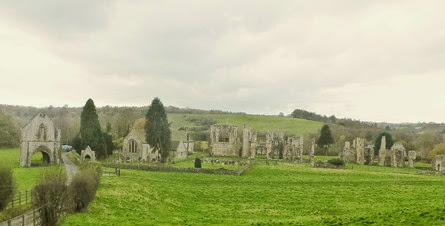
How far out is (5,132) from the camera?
8938 cm

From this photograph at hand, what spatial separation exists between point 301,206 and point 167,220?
45.5 ft

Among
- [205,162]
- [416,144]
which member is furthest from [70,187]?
[416,144]

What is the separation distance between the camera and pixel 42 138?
205 ft

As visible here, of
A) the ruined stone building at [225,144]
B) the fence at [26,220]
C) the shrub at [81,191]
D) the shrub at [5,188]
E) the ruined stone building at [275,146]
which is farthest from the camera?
the ruined stone building at [225,144]

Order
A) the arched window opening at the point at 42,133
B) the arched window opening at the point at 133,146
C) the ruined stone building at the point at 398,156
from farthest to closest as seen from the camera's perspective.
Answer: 1. the ruined stone building at the point at 398,156
2. the arched window opening at the point at 133,146
3. the arched window opening at the point at 42,133

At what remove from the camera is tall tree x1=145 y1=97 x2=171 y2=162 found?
238 ft

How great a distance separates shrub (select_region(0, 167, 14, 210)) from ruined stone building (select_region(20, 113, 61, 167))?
36986mm

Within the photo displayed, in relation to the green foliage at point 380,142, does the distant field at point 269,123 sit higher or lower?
higher

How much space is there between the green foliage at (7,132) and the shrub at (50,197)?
245 feet

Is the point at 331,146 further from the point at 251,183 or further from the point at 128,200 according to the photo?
the point at 128,200

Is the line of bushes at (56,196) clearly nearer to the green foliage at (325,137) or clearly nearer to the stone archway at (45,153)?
the stone archway at (45,153)

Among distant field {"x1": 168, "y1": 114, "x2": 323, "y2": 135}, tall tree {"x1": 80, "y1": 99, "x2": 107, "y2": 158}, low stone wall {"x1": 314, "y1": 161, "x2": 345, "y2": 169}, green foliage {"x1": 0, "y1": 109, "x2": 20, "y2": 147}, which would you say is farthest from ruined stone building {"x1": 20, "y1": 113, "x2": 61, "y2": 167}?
distant field {"x1": 168, "y1": 114, "x2": 323, "y2": 135}

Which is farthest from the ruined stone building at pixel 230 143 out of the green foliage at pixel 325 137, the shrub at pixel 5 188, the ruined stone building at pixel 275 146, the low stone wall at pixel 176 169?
the shrub at pixel 5 188

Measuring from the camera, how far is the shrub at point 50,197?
73.7 feet
